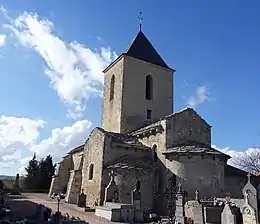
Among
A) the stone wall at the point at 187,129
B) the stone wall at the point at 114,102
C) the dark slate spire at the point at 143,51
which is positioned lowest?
the stone wall at the point at 187,129

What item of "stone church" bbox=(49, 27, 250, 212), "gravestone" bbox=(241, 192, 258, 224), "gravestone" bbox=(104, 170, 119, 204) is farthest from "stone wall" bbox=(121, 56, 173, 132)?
"gravestone" bbox=(241, 192, 258, 224)

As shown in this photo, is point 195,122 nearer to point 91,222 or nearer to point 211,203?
point 211,203

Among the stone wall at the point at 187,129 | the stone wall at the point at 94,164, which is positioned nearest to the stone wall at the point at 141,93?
the stone wall at the point at 94,164

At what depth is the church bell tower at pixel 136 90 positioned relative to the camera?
33.0 meters

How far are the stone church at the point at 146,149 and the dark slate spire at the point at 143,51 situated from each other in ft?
0.51

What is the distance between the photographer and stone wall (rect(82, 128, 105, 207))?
994 inches

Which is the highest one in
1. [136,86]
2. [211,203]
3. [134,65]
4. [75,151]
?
[134,65]

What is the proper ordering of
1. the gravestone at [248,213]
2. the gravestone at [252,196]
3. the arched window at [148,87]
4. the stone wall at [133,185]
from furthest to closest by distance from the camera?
the arched window at [148,87], the stone wall at [133,185], the gravestone at [252,196], the gravestone at [248,213]

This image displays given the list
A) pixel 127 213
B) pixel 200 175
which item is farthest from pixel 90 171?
pixel 200 175

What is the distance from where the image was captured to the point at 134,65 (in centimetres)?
3450

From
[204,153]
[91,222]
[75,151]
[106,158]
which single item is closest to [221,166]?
[204,153]

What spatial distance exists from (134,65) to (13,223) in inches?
935

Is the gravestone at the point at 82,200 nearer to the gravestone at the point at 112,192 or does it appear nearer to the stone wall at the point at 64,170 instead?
the gravestone at the point at 112,192

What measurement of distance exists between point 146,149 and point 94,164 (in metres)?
4.78
